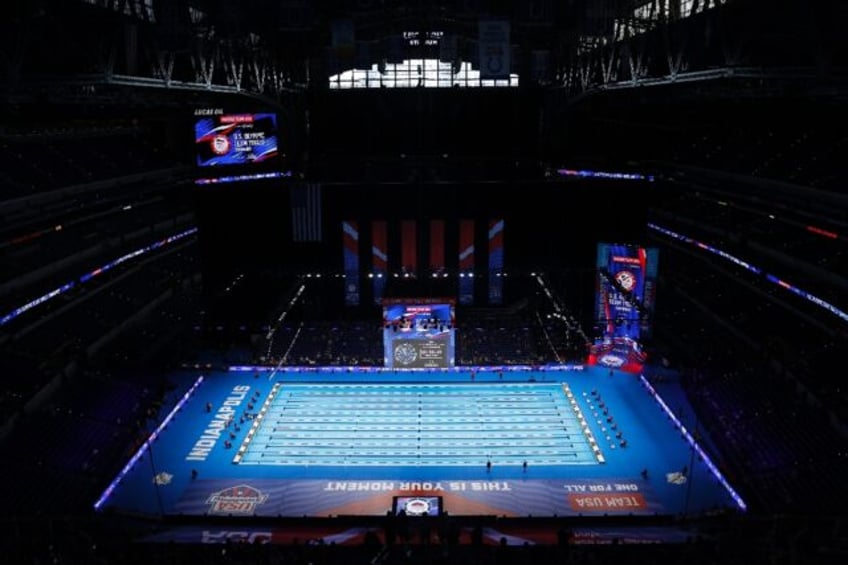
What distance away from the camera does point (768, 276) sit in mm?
26188

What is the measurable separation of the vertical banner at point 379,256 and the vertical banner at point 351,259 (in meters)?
0.88

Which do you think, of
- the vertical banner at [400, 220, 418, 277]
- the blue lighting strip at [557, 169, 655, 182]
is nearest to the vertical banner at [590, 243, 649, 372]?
the blue lighting strip at [557, 169, 655, 182]

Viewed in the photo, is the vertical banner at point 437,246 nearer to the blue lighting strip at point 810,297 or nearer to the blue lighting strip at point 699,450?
the blue lighting strip at point 699,450

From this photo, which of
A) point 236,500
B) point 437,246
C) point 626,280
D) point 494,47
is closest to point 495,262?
point 437,246

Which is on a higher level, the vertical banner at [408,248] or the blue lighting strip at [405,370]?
the vertical banner at [408,248]

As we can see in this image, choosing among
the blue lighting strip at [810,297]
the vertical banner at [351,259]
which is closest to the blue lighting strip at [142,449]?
the vertical banner at [351,259]

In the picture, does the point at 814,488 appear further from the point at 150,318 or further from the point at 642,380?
Result: the point at 150,318

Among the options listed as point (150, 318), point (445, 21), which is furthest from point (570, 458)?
point (445, 21)

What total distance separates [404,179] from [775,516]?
86.0ft

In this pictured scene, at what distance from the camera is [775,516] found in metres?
15.9

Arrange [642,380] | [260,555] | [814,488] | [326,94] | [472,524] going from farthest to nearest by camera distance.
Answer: [326,94], [642,380], [814,488], [472,524], [260,555]

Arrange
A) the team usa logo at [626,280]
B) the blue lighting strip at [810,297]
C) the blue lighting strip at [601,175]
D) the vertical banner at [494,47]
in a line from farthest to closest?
the blue lighting strip at [601,175], the team usa logo at [626,280], the blue lighting strip at [810,297], the vertical banner at [494,47]

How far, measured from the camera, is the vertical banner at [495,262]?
37.5 metres

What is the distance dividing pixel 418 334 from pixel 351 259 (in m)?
8.63
